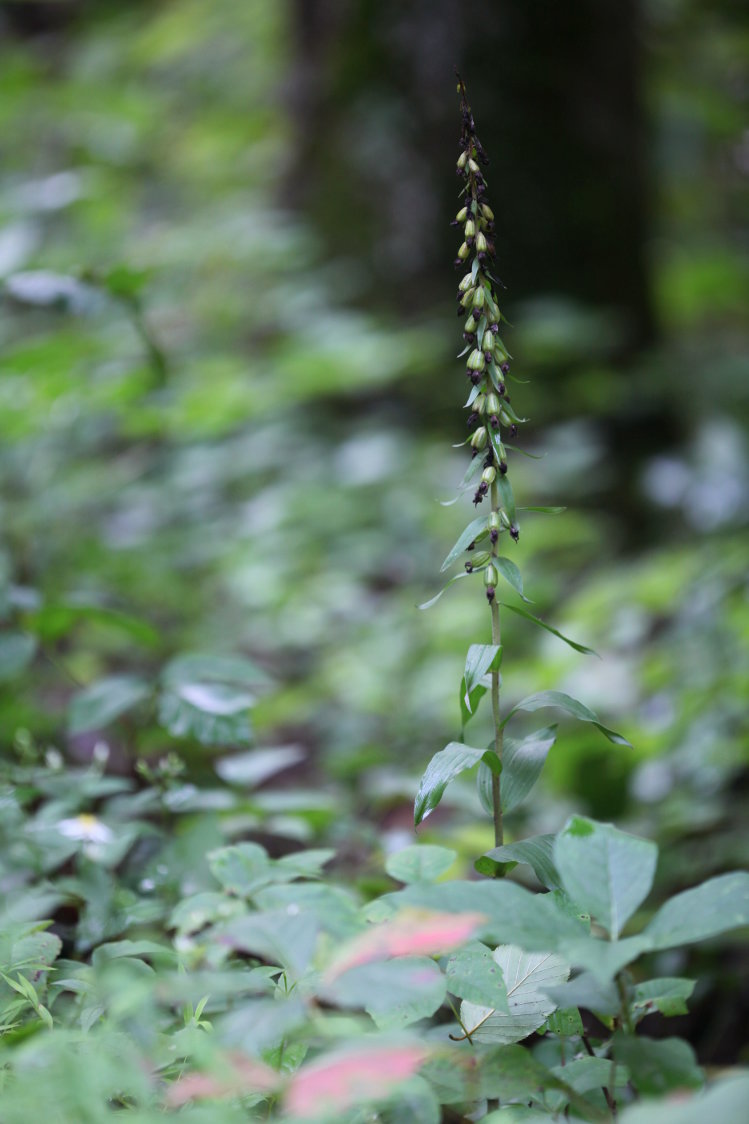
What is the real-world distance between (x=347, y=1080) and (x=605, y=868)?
0.78ft

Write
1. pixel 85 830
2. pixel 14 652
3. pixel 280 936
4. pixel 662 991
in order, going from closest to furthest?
pixel 280 936 < pixel 662 991 < pixel 85 830 < pixel 14 652

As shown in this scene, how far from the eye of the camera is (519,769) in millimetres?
803

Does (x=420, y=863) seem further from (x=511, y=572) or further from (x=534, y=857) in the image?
(x=511, y=572)

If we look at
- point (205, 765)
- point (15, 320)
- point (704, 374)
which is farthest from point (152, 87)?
point (205, 765)

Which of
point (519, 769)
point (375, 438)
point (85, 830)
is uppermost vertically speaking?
point (519, 769)

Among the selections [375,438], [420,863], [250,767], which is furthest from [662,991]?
[375,438]

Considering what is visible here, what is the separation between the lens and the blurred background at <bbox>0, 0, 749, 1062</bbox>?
5.74ft

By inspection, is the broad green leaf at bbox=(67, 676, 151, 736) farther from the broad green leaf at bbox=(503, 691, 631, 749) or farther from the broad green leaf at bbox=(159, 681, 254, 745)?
the broad green leaf at bbox=(503, 691, 631, 749)

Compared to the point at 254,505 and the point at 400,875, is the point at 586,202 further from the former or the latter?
the point at 400,875

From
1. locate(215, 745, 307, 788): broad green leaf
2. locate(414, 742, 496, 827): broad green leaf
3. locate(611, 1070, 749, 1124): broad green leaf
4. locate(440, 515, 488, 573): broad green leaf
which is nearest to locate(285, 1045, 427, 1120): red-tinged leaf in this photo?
locate(611, 1070, 749, 1124): broad green leaf

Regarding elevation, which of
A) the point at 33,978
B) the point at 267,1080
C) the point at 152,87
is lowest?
the point at 33,978

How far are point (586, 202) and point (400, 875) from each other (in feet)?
11.7

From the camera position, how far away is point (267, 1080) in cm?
51

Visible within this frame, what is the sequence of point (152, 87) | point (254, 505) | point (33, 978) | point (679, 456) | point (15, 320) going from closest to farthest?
point (33, 978) → point (254, 505) → point (679, 456) → point (15, 320) → point (152, 87)
